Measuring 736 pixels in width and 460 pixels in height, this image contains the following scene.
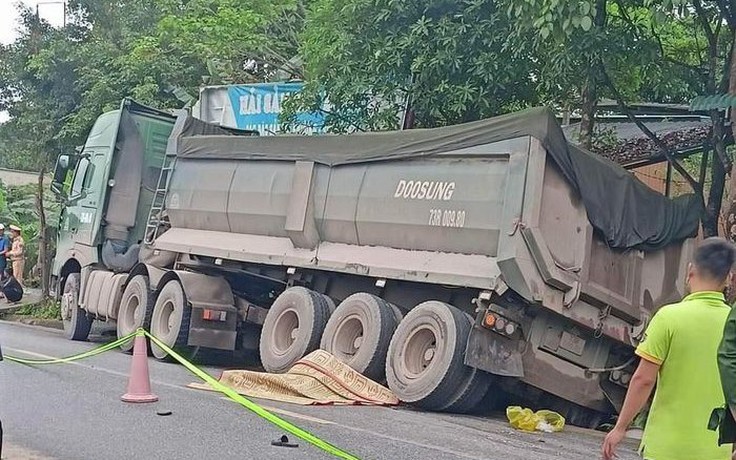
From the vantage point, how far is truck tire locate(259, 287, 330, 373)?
1059cm

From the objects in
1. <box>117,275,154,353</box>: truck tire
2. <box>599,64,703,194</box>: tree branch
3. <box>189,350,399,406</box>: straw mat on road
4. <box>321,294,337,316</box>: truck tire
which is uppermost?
<box>599,64,703,194</box>: tree branch

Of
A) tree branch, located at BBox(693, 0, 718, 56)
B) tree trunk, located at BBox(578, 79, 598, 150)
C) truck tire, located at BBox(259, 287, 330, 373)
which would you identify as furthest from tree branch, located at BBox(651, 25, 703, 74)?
truck tire, located at BBox(259, 287, 330, 373)

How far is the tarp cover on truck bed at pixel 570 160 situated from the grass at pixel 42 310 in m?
8.81

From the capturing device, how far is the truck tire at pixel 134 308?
13234 millimetres

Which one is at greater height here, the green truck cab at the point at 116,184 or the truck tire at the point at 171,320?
the green truck cab at the point at 116,184

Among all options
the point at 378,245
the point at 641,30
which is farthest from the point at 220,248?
the point at 641,30

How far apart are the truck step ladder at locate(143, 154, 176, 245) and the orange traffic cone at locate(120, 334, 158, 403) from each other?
16.0 feet

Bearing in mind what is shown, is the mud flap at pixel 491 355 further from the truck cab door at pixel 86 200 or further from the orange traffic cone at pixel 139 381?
the truck cab door at pixel 86 200

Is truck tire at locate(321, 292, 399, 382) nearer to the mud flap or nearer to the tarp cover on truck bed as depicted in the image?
the mud flap

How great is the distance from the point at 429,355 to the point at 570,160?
7.30ft

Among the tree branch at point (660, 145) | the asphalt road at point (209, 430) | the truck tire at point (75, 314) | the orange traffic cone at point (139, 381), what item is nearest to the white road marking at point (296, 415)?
the asphalt road at point (209, 430)

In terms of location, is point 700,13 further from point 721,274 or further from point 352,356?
point 721,274

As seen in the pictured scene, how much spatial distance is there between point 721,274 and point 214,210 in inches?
367

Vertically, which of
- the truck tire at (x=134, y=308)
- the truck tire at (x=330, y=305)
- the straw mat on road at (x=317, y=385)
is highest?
the truck tire at (x=330, y=305)
